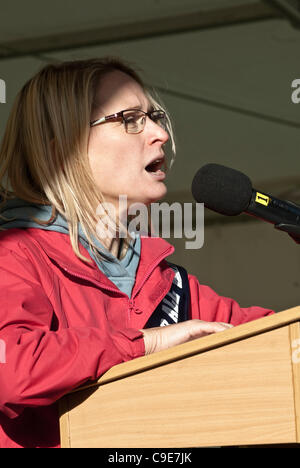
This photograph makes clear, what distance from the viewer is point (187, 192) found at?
6.32m

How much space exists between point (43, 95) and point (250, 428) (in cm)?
114

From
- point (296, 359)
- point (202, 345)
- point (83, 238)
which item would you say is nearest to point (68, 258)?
point (83, 238)

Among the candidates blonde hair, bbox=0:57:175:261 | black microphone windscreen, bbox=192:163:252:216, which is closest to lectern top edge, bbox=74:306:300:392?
black microphone windscreen, bbox=192:163:252:216

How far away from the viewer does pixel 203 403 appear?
1.44 m

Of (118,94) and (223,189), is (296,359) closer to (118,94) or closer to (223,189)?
(223,189)

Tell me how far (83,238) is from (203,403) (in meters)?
0.71

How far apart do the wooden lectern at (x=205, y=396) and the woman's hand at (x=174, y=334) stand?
14 cm

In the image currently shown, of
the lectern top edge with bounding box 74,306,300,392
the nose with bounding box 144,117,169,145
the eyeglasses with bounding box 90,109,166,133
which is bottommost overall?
the lectern top edge with bounding box 74,306,300,392

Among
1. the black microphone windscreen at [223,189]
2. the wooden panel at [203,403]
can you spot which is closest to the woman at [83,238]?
the wooden panel at [203,403]

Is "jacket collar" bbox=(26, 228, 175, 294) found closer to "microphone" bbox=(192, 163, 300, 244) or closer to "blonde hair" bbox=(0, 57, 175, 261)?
"blonde hair" bbox=(0, 57, 175, 261)

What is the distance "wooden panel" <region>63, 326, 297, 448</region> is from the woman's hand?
0.52 ft

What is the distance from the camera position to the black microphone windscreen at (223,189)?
1.53 m

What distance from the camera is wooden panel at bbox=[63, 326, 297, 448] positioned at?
4.51 ft

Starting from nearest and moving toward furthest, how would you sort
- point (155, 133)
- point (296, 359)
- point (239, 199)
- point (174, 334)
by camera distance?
point (296, 359) → point (239, 199) → point (174, 334) → point (155, 133)
